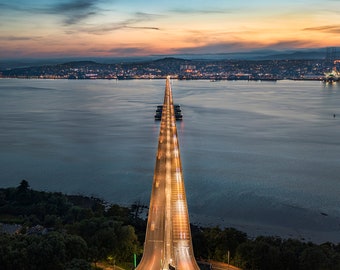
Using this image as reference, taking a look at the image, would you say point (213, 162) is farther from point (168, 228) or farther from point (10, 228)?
point (10, 228)

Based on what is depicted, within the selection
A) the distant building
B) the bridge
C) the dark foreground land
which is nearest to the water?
the bridge

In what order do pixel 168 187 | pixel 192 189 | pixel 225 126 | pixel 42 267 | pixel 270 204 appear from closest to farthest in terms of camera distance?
pixel 42 267, pixel 168 187, pixel 270 204, pixel 192 189, pixel 225 126

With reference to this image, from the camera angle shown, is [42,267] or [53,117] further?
[53,117]

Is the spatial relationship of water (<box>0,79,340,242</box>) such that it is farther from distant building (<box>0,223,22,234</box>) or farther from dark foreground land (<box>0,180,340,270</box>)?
distant building (<box>0,223,22,234</box>)

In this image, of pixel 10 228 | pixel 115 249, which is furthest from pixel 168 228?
pixel 10 228


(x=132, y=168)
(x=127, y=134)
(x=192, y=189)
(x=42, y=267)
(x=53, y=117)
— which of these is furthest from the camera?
(x=53, y=117)

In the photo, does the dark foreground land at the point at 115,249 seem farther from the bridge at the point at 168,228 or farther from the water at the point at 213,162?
the water at the point at 213,162

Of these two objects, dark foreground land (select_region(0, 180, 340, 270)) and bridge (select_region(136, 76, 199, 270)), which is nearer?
bridge (select_region(136, 76, 199, 270))

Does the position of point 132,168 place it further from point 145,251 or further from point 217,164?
point 145,251

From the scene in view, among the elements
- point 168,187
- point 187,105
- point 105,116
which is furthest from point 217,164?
point 187,105
